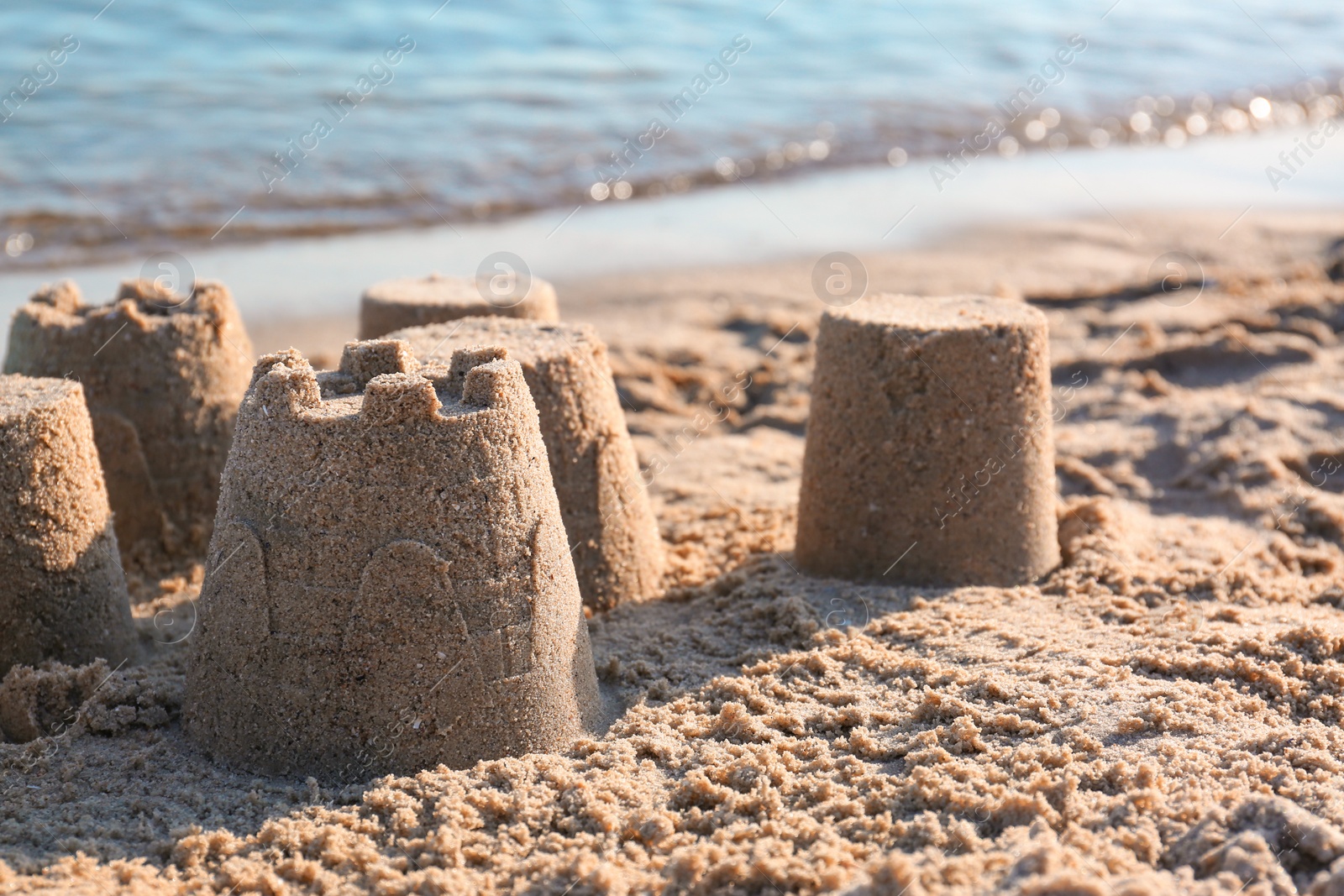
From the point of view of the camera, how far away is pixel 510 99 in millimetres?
12242

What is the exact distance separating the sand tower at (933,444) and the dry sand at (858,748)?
127 millimetres

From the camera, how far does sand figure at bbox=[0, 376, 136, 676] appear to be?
293 cm

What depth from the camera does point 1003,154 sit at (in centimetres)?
1153

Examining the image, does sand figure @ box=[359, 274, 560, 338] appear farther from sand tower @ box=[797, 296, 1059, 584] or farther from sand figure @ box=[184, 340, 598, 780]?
sand figure @ box=[184, 340, 598, 780]

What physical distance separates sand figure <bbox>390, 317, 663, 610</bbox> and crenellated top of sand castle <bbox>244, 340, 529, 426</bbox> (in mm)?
513

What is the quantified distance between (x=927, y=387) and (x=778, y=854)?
1.61 metres

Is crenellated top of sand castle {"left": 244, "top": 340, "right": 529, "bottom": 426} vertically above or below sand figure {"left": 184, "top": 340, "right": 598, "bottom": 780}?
above

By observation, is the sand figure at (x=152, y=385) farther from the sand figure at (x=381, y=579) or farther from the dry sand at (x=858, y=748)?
the sand figure at (x=381, y=579)

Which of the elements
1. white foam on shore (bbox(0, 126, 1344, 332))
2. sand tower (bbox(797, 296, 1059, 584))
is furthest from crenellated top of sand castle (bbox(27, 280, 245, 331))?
white foam on shore (bbox(0, 126, 1344, 332))

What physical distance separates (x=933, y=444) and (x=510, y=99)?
9668 millimetres

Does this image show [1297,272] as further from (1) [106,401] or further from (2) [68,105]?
(2) [68,105]

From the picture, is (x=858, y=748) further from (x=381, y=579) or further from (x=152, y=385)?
(x=152, y=385)

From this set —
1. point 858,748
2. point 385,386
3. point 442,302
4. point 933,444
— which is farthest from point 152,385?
point 858,748

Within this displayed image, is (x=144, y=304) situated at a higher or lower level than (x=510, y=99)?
lower
